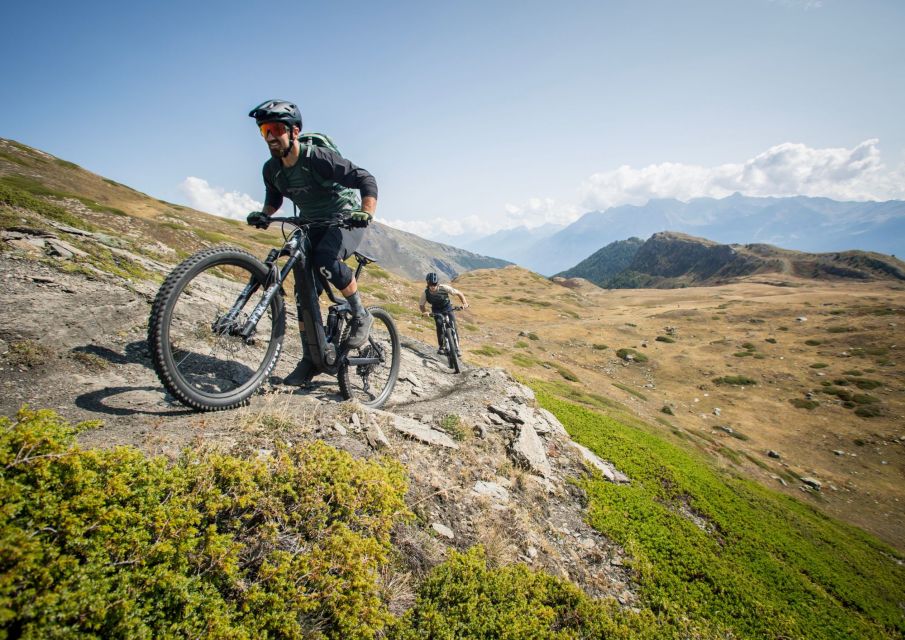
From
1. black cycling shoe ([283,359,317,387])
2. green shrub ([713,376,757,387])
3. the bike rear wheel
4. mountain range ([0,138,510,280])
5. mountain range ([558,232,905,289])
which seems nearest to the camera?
the bike rear wheel

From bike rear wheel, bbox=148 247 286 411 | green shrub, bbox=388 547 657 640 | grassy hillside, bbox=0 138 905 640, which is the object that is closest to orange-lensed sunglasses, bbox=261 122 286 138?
bike rear wheel, bbox=148 247 286 411

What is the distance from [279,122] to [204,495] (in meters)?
4.31

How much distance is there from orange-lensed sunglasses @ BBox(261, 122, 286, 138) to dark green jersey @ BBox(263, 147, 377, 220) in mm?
370

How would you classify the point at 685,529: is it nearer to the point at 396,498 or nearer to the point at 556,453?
the point at 556,453

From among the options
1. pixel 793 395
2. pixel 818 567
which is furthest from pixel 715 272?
pixel 818 567

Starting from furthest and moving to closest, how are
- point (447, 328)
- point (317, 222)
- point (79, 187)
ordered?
point (79, 187) → point (447, 328) → point (317, 222)

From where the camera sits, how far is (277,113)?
15.5 ft

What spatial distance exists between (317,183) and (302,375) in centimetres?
312

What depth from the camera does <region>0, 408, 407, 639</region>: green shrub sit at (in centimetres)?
180

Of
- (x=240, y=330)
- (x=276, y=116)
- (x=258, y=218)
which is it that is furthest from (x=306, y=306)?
(x=276, y=116)

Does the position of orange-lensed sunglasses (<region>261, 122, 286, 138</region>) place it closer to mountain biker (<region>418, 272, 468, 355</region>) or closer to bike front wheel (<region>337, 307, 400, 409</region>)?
bike front wheel (<region>337, 307, 400, 409</region>)

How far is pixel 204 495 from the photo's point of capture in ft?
8.85

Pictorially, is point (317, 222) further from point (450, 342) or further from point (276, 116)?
point (450, 342)

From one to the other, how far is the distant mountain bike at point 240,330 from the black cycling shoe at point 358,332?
14 cm
